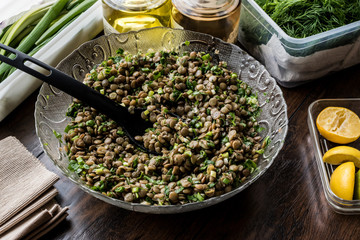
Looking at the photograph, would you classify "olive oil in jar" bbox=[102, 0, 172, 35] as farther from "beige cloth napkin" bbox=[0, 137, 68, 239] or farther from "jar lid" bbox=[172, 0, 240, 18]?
"beige cloth napkin" bbox=[0, 137, 68, 239]

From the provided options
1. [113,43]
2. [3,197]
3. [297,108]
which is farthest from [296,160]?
[3,197]

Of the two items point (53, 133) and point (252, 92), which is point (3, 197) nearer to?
point (53, 133)

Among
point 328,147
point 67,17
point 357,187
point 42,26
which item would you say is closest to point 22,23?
point 42,26

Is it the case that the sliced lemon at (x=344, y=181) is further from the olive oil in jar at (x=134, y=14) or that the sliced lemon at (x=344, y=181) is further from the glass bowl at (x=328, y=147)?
the olive oil in jar at (x=134, y=14)

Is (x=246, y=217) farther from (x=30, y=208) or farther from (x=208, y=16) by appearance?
(x=208, y=16)

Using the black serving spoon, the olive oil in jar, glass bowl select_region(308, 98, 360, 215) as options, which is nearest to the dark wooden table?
glass bowl select_region(308, 98, 360, 215)

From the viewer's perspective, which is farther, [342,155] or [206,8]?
[206,8]

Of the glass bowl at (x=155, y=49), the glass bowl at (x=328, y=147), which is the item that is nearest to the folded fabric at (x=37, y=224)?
the glass bowl at (x=155, y=49)
